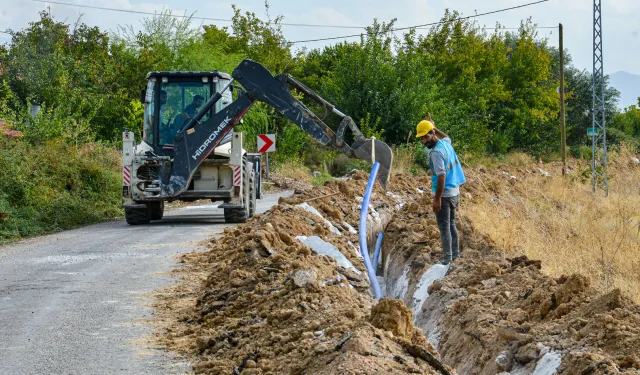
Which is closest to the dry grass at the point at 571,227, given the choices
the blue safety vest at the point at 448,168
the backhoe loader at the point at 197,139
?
the blue safety vest at the point at 448,168

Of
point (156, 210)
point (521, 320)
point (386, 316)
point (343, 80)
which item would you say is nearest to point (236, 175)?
point (156, 210)

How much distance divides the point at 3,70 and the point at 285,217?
27.4 meters

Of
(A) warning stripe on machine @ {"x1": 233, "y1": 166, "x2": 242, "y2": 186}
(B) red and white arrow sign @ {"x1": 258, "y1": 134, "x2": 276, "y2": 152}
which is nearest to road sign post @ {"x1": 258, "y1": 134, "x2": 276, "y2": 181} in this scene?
(B) red and white arrow sign @ {"x1": 258, "y1": 134, "x2": 276, "y2": 152}

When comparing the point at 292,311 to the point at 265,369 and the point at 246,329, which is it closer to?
the point at 246,329

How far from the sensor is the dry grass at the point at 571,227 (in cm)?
1110

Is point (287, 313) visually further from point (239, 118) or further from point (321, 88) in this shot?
point (321, 88)

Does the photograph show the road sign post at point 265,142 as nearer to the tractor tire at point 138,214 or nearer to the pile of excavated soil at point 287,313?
the tractor tire at point 138,214

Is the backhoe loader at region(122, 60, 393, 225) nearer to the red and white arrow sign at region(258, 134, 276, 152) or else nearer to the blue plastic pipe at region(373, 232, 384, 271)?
the blue plastic pipe at region(373, 232, 384, 271)

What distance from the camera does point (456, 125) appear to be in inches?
1462

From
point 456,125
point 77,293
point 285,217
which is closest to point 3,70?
point 456,125

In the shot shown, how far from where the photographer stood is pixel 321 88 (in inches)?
1560

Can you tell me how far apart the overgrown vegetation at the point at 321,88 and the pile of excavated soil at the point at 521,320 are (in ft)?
37.1

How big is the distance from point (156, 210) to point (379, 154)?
19.9 feet

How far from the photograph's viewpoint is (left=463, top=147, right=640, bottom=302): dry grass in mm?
11102
